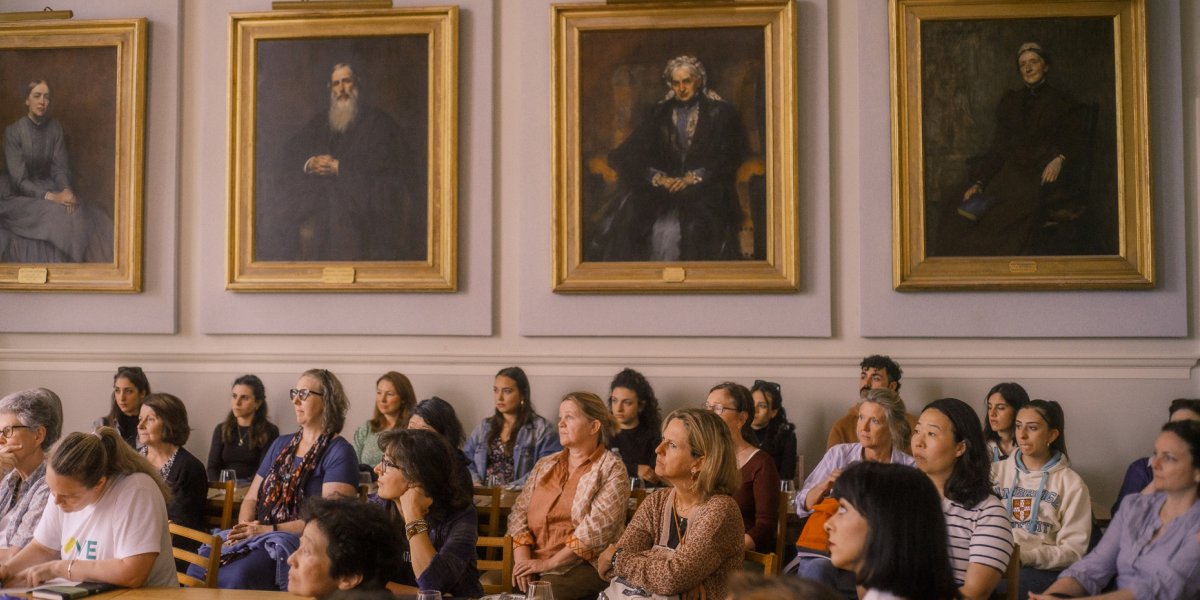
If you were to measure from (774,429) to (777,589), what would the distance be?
5.23 metres

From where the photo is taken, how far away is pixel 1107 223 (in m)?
7.86

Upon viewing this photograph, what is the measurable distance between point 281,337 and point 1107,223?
667 centimetres

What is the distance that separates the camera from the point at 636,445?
311 inches

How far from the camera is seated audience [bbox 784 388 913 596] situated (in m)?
5.59

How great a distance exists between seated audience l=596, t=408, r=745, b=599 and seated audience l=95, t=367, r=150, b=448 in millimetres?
5114

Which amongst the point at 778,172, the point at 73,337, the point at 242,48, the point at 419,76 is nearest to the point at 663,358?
the point at 778,172

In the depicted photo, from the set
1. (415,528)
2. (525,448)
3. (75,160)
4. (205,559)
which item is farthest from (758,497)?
(75,160)

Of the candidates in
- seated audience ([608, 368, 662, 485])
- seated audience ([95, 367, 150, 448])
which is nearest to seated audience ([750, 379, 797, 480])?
seated audience ([608, 368, 662, 485])

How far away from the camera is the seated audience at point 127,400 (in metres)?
8.46

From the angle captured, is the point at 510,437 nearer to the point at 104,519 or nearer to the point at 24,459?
the point at 24,459

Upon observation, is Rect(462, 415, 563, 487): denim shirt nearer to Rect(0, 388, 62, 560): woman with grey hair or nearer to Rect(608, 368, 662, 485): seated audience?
Rect(608, 368, 662, 485): seated audience

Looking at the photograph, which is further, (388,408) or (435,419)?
(388,408)

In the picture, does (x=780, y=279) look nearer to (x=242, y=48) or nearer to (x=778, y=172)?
(x=778, y=172)

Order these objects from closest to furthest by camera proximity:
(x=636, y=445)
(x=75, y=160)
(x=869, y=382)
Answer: (x=869, y=382), (x=636, y=445), (x=75, y=160)
